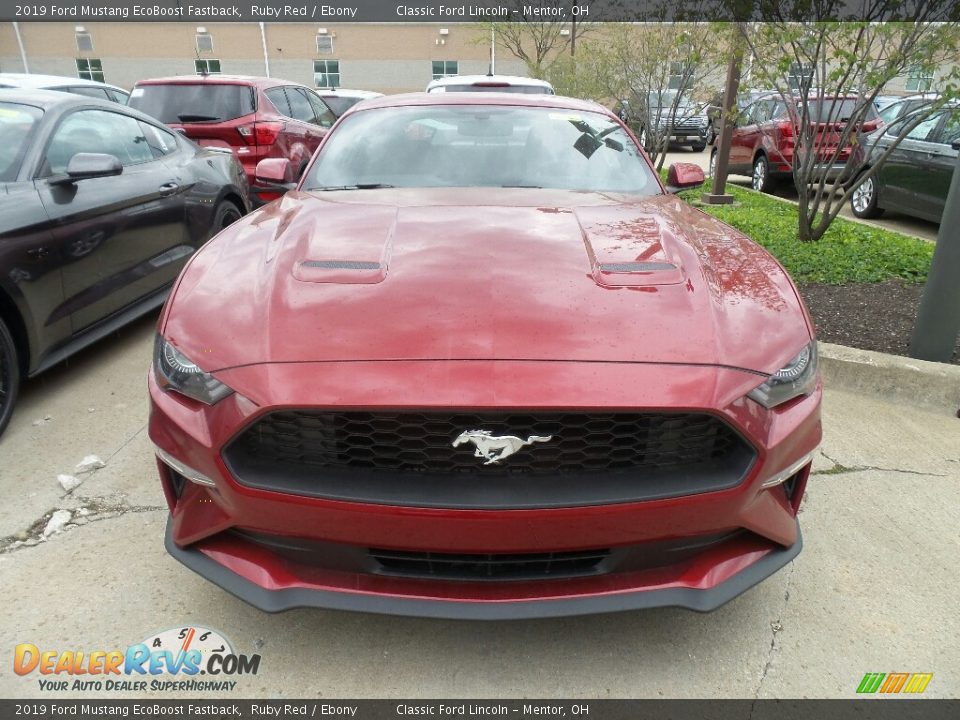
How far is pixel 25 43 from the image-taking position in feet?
128

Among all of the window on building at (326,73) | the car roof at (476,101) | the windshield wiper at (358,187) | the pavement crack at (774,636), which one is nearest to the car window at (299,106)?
the car roof at (476,101)

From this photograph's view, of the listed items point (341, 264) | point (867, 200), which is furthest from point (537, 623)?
point (867, 200)

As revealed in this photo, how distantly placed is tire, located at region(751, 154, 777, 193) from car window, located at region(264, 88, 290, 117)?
270 inches

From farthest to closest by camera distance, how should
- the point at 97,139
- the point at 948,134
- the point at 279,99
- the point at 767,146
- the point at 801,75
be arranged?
the point at 767,146
the point at 279,99
the point at 948,134
the point at 801,75
the point at 97,139

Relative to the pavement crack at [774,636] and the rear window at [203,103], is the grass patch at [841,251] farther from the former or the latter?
the rear window at [203,103]

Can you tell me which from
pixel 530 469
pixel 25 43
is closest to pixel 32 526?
pixel 530 469

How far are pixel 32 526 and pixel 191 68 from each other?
1703 inches

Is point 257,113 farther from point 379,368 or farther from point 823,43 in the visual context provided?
point 379,368

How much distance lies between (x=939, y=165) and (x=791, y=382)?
6.84m

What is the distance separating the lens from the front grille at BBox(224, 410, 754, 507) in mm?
1644

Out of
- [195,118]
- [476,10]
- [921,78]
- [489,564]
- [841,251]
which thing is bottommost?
[841,251]

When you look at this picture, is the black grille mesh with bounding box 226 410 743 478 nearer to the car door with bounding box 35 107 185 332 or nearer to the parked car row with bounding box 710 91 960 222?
the car door with bounding box 35 107 185 332

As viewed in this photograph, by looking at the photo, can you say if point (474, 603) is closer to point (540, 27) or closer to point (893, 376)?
point (893, 376)

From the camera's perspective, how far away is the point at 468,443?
5.41 feet
